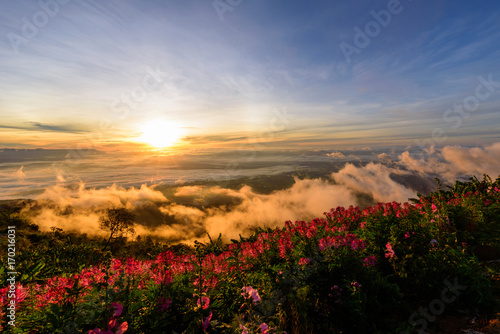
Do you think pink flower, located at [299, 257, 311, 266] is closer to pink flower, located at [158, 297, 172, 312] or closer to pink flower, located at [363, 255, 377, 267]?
pink flower, located at [363, 255, 377, 267]

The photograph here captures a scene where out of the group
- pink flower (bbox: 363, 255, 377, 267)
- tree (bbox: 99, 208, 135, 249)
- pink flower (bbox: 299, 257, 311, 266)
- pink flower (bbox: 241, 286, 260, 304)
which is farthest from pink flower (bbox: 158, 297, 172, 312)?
tree (bbox: 99, 208, 135, 249)

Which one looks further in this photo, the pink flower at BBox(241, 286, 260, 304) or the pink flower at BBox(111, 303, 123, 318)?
the pink flower at BBox(241, 286, 260, 304)

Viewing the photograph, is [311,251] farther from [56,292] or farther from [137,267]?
[56,292]

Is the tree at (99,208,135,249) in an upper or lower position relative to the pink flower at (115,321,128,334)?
lower

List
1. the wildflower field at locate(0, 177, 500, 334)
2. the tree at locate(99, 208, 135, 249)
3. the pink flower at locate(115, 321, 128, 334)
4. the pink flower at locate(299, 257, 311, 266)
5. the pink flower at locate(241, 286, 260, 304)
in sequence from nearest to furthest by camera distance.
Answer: the pink flower at locate(115, 321, 128, 334)
the wildflower field at locate(0, 177, 500, 334)
the pink flower at locate(241, 286, 260, 304)
the pink flower at locate(299, 257, 311, 266)
the tree at locate(99, 208, 135, 249)

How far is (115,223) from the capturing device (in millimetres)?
17797
